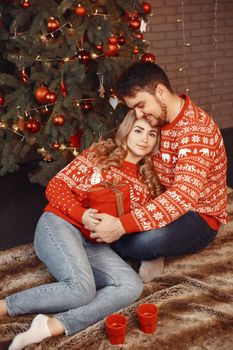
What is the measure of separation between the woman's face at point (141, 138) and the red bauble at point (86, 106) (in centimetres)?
92

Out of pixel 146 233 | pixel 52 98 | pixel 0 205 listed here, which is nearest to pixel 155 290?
pixel 146 233

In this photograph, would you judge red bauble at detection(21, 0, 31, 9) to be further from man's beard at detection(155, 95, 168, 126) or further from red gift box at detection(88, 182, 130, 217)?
red gift box at detection(88, 182, 130, 217)

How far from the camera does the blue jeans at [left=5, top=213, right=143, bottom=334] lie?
1920mm

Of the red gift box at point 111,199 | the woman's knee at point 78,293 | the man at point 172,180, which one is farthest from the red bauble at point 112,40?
the woman's knee at point 78,293

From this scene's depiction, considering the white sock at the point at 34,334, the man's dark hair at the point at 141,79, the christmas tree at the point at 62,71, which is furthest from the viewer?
the christmas tree at the point at 62,71

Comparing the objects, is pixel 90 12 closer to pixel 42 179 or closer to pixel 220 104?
pixel 42 179

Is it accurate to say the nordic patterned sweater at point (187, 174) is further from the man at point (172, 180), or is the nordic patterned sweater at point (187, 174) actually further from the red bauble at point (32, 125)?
the red bauble at point (32, 125)

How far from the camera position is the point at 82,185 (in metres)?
2.23

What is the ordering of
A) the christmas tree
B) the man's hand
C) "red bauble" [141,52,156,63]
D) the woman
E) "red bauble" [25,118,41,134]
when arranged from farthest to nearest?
"red bauble" [141,52,156,63], "red bauble" [25,118,41,134], the christmas tree, the man's hand, the woman

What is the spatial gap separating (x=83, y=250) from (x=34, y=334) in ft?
1.42

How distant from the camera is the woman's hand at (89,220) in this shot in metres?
2.06

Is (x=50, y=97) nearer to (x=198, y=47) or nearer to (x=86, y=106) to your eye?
(x=86, y=106)

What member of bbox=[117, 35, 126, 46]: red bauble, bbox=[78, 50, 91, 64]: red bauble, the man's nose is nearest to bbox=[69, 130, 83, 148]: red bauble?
bbox=[78, 50, 91, 64]: red bauble

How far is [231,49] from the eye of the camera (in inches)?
201
